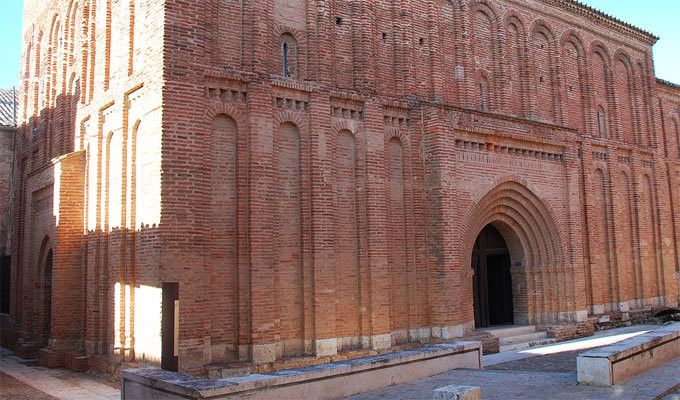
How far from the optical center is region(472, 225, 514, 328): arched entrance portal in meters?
16.4

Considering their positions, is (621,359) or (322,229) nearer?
(621,359)

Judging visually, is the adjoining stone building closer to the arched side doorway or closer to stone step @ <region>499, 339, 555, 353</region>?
the arched side doorway

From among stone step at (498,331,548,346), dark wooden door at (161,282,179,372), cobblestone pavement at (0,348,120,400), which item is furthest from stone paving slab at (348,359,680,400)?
cobblestone pavement at (0,348,120,400)

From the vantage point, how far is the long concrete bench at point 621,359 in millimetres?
8547

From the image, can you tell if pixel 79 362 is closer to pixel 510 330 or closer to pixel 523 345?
pixel 510 330

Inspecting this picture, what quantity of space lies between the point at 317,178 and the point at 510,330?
6904 mm

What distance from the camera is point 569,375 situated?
9594 millimetres

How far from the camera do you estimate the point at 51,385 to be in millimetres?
11906

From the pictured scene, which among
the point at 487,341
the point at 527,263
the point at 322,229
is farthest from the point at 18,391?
the point at 527,263

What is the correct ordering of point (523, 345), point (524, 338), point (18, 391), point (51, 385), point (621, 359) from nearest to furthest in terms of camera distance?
point (621, 359), point (18, 391), point (51, 385), point (523, 345), point (524, 338)

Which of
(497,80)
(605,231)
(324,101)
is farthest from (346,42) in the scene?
(605,231)

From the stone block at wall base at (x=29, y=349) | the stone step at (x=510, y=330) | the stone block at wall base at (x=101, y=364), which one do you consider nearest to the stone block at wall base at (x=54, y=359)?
the stone block at wall base at (x=101, y=364)

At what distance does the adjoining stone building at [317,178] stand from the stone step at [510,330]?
0.52m

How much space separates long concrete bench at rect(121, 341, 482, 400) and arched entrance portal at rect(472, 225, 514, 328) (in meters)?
6.17
